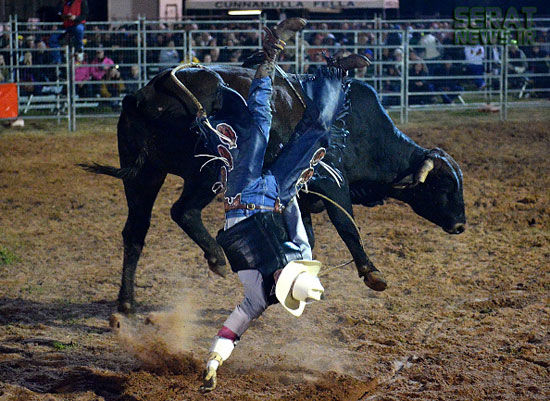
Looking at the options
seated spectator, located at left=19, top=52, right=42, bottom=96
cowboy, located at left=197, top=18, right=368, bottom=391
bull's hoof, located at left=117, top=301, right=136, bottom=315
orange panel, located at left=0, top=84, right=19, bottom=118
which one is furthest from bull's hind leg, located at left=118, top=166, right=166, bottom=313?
seated spectator, located at left=19, top=52, right=42, bottom=96

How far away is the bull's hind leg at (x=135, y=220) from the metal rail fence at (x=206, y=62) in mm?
7990

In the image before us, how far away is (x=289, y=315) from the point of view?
552cm

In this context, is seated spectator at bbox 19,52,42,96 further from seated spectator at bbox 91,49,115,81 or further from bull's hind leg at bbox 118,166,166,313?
bull's hind leg at bbox 118,166,166,313

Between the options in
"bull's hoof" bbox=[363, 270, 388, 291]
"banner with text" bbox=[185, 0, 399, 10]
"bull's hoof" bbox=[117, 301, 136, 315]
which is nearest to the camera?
"bull's hoof" bbox=[363, 270, 388, 291]

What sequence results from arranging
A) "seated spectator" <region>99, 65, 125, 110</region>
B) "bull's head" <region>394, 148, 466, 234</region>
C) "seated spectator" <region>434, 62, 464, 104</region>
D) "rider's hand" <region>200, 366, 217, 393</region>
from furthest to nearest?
"seated spectator" <region>434, 62, 464, 104</region> → "seated spectator" <region>99, 65, 125, 110</region> → "bull's head" <region>394, 148, 466, 234</region> → "rider's hand" <region>200, 366, 217, 393</region>

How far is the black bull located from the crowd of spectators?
7.74 metres

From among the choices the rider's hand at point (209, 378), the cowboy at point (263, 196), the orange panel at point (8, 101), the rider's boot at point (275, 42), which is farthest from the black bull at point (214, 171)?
the orange panel at point (8, 101)

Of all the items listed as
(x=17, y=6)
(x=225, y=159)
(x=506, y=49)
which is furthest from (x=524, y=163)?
(x=17, y=6)


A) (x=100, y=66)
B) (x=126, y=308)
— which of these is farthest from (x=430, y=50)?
(x=126, y=308)

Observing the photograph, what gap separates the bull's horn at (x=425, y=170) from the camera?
17.7 ft

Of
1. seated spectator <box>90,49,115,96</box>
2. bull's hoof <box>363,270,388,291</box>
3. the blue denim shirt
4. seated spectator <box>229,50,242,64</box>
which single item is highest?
seated spectator <box>229,50,242,64</box>

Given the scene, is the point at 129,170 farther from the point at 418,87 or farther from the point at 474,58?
Result: the point at 474,58

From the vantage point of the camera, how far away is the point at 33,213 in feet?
27.5

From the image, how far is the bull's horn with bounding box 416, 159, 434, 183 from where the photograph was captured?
17.7 feet
